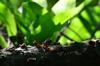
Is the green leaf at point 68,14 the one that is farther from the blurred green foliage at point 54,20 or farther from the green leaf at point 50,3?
the green leaf at point 50,3

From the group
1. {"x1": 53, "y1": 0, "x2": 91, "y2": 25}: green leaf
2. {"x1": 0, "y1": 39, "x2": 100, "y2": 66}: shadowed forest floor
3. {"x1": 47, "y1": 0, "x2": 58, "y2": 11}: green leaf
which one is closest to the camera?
{"x1": 0, "y1": 39, "x2": 100, "y2": 66}: shadowed forest floor

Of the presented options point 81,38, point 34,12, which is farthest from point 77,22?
point 34,12

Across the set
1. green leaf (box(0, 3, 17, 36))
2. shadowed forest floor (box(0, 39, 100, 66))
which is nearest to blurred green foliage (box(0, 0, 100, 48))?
green leaf (box(0, 3, 17, 36))

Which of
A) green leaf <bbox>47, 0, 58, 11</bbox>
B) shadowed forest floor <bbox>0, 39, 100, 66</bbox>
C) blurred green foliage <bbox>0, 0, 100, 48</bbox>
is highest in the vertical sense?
green leaf <bbox>47, 0, 58, 11</bbox>

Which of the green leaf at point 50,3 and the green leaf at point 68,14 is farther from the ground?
the green leaf at point 50,3

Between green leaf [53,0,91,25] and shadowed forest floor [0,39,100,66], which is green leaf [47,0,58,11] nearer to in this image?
green leaf [53,0,91,25]

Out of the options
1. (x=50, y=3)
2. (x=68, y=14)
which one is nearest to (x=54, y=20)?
(x=68, y=14)

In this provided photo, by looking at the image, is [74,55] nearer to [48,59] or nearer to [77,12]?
[48,59]

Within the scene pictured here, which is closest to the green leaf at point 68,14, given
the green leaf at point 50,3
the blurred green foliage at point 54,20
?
the blurred green foliage at point 54,20
